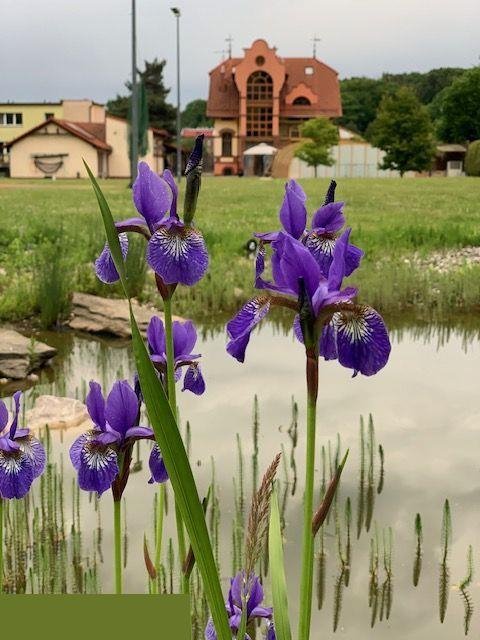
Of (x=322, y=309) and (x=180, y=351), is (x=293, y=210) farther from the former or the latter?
(x=180, y=351)

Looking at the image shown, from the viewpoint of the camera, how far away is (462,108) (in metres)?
48.4

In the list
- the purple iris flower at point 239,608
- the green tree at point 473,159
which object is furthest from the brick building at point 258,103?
the purple iris flower at point 239,608

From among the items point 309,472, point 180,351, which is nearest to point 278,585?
point 309,472

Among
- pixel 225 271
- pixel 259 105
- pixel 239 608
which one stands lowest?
pixel 225 271

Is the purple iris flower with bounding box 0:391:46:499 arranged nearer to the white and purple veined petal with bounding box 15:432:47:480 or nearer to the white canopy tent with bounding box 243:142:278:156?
the white and purple veined petal with bounding box 15:432:47:480

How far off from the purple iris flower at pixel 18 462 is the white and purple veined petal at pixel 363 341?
25.7 inches

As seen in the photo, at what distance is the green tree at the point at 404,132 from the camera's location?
48.2 m

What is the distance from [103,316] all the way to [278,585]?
5913mm

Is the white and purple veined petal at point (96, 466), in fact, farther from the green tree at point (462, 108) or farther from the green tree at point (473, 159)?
the green tree at point (462, 108)

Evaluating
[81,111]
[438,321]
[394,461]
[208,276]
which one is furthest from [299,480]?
[81,111]

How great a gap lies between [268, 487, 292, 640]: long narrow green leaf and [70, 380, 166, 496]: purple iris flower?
0.28 m

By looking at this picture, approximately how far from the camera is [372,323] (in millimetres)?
1012

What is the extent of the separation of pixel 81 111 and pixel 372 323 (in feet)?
184

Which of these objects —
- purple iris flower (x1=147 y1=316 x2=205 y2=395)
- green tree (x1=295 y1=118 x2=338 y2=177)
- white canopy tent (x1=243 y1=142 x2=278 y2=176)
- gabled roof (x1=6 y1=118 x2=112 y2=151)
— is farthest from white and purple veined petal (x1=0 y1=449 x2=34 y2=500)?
white canopy tent (x1=243 y1=142 x2=278 y2=176)
